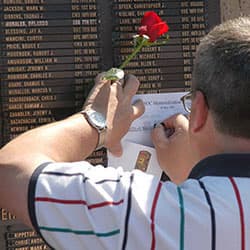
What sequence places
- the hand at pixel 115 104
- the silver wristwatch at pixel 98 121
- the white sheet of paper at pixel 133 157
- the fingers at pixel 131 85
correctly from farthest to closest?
the white sheet of paper at pixel 133 157 < the fingers at pixel 131 85 < the hand at pixel 115 104 < the silver wristwatch at pixel 98 121

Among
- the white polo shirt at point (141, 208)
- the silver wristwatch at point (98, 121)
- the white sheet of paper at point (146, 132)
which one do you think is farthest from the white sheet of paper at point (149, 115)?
the white polo shirt at point (141, 208)

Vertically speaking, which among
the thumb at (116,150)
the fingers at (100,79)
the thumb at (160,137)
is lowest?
the thumb at (116,150)

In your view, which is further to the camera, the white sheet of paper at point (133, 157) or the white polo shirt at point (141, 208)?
the white sheet of paper at point (133, 157)

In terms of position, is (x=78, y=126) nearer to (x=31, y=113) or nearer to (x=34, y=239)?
(x=31, y=113)

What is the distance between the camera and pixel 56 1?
2.12 meters

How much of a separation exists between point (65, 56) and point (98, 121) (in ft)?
1.38

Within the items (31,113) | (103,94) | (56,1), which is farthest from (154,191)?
(56,1)

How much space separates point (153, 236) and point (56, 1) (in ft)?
3.55

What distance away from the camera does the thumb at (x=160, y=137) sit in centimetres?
216

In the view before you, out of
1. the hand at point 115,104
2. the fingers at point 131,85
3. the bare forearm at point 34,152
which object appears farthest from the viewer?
the fingers at point 131,85

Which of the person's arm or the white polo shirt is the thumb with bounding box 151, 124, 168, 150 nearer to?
the person's arm

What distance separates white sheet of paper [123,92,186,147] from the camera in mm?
2191

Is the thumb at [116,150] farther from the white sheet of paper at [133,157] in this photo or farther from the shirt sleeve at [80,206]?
the shirt sleeve at [80,206]

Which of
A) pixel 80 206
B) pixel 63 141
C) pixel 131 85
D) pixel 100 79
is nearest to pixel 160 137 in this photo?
pixel 131 85
